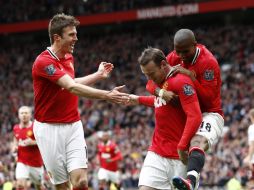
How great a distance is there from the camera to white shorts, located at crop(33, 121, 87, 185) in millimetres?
8156

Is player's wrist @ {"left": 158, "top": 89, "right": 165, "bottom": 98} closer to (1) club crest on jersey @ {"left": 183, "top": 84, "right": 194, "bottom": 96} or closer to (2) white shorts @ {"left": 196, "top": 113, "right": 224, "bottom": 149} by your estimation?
(1) club crest on jersey @ {"left": 183, "top": 84, "right": 194, "bottom": 96}

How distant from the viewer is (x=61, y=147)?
8203 millimetres

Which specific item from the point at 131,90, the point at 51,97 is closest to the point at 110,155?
the point at 131,90

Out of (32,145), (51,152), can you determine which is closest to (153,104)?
(51,152)

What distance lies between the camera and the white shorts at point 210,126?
7414mm

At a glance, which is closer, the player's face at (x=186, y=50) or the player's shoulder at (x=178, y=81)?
the player's shoulder at (x=178, y=81)

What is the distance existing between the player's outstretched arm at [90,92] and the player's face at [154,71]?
42 centimetres

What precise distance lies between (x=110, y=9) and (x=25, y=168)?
19.1m

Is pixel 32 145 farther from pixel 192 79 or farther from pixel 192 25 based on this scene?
pixel 192 25

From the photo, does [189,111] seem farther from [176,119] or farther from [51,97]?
[51,97]

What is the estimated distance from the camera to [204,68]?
7578mm

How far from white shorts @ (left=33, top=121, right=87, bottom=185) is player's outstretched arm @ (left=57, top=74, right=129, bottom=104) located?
61 cm

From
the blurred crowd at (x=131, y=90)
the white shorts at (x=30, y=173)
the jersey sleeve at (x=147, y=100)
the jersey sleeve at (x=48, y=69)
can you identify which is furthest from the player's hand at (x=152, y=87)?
the blurred crowd at (x=131, y=90)

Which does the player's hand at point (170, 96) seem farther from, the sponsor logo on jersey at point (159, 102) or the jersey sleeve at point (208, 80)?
the jersey sleeve at point (208, 80)
